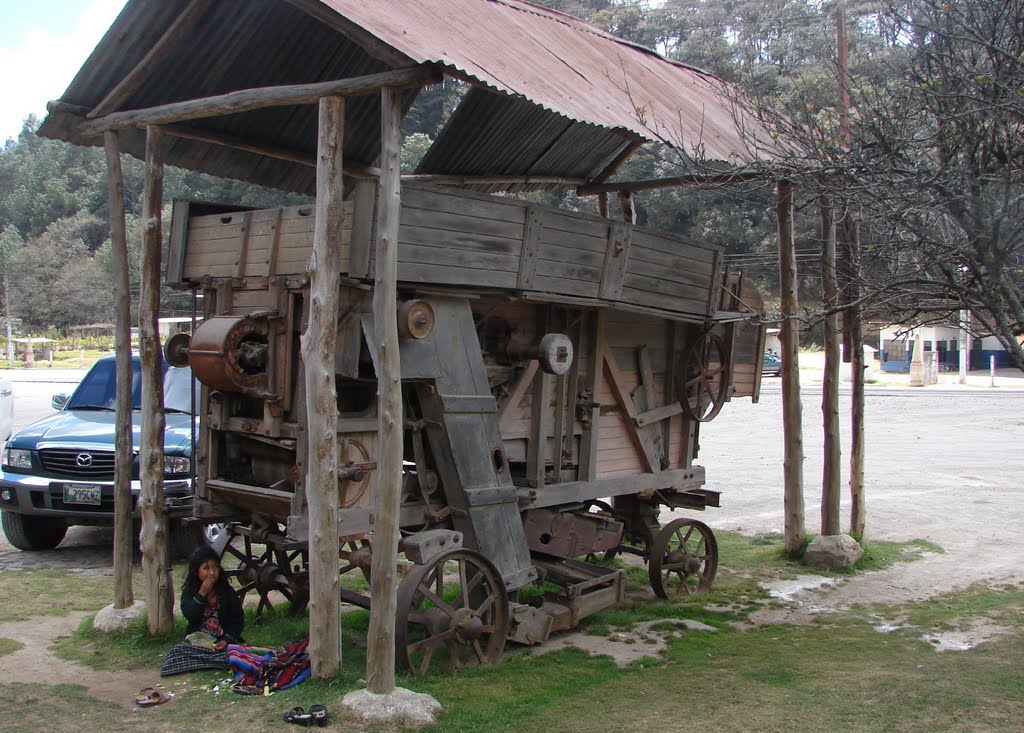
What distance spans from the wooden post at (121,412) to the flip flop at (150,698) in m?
1.58

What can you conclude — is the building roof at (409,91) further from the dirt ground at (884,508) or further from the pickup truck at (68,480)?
the dirt ground at (884,508)

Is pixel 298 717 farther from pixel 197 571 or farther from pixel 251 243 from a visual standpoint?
pixel 251 243

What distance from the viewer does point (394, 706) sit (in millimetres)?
5711

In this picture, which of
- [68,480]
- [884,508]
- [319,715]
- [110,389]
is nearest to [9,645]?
[68,480]

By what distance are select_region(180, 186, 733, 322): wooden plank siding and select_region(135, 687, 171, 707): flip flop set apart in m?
2.93

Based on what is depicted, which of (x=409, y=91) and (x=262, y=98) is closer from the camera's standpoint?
(x=262, y=98)

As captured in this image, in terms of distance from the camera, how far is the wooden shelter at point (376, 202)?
6.03m

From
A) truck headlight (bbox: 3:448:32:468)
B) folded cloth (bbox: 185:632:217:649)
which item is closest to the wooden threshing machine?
folded cloth (bbox: 185:632:217:649)

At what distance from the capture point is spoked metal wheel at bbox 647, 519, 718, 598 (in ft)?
30.7

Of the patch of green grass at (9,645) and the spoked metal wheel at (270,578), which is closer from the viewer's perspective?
the patch of green grass at (9,645)

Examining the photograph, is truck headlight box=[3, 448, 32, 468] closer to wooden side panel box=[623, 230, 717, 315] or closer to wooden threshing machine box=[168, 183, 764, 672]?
wooden threshing machine box=[168, 183, 764, 672]

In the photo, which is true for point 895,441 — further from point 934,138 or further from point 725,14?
point 725,14

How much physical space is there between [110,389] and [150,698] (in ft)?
20.7

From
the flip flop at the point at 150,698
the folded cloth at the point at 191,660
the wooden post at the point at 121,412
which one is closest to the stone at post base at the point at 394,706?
the flip flop at the point at 150,698
